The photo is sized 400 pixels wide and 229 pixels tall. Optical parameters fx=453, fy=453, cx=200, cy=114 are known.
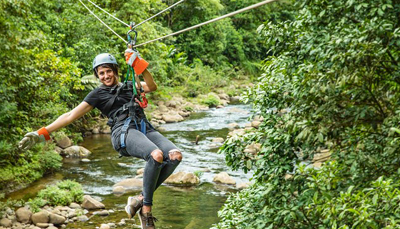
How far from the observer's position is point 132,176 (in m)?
12.9

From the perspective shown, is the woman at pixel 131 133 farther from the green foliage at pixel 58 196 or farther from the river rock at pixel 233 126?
the river rock at pixel 233 126

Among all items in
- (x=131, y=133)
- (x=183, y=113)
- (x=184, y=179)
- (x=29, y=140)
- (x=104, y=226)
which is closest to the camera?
(x=131, y=133)

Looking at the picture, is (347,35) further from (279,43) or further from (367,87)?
(279,43)

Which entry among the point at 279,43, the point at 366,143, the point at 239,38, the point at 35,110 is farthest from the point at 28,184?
the point at 239,38

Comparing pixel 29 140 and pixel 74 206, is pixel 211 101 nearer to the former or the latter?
pixel 74 206

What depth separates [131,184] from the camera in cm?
1200

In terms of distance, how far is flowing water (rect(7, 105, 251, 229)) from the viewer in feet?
32.7

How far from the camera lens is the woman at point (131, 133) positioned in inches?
169

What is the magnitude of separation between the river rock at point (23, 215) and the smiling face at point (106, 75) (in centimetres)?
604

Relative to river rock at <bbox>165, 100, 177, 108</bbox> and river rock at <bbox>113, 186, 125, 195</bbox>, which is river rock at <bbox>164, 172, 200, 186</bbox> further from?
river rock at <bbox>165, 100, 177, 108</bbox>

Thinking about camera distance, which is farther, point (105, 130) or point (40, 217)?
point (105, 130)

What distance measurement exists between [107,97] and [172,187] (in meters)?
7.73

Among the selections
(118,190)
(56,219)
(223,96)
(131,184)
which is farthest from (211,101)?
(56,219)

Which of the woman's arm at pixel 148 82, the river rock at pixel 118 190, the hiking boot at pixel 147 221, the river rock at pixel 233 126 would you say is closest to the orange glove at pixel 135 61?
the woman's arm at pixel 148 82
